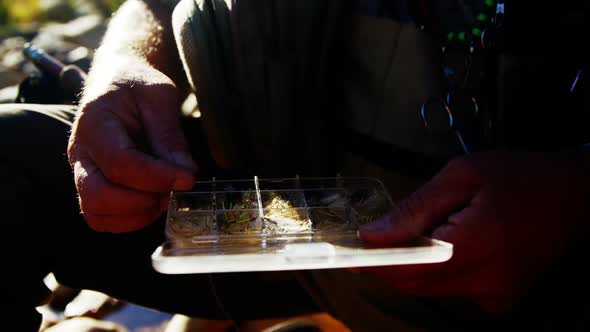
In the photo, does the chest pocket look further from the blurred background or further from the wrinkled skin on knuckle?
the blurred background

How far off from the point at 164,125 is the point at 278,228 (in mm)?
224

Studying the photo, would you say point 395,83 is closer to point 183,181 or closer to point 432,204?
point 432,204

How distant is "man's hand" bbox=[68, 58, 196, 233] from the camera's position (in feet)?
2.25

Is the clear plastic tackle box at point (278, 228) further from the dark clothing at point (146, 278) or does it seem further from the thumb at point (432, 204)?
the dark clothing at point (146, 278)

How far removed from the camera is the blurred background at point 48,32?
87.0 inches

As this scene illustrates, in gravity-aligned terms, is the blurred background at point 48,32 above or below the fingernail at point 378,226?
above

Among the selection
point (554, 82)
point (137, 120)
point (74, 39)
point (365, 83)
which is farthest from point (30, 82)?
point (74, 39)

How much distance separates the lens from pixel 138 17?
1.05 meters

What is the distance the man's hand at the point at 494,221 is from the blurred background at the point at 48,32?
1.07 m

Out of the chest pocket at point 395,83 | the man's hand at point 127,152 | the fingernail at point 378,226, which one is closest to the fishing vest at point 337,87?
the chest pocket at point 395,83

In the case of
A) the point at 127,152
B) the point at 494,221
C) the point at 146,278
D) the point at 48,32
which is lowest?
→ the point at 146,278

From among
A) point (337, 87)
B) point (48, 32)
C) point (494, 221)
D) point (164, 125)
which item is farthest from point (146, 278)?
point (48, 32)

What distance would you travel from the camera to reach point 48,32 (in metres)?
3.12

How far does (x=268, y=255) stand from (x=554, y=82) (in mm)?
517
